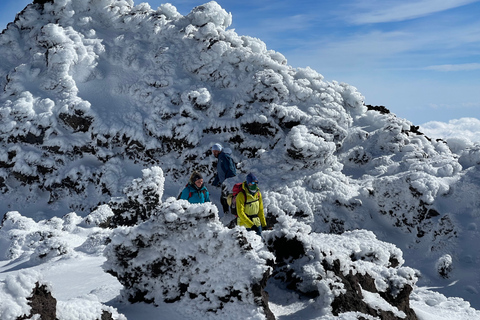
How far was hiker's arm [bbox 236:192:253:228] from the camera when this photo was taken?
28.7 feet

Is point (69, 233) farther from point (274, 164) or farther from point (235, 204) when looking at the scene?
point (274, 164)

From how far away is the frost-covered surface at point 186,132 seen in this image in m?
14.0

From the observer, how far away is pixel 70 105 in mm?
16547

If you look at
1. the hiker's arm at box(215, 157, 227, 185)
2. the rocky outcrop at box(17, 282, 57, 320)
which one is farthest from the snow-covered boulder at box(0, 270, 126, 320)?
the hiker's arm at box(215, 157, 227, 185)

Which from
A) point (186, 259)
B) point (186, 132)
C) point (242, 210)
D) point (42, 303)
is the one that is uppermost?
point (186, 132)

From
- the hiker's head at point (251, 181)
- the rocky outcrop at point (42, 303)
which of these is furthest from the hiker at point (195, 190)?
the rocky outcrop at point (42, 303)

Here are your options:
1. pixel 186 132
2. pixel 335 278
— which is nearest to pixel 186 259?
pixel 335 278

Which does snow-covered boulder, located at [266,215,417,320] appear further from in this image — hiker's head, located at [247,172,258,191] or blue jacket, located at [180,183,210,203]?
blue jacket, located at [180,183,210,203]

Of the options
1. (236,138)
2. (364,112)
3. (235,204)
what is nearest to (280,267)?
(235,204)

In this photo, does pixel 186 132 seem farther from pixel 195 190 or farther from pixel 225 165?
pixel 195 190

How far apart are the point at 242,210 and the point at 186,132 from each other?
7945mm

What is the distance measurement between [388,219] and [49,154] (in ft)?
44.6

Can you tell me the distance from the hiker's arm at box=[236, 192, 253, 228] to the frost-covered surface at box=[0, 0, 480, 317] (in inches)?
195

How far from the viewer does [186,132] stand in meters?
16.1
